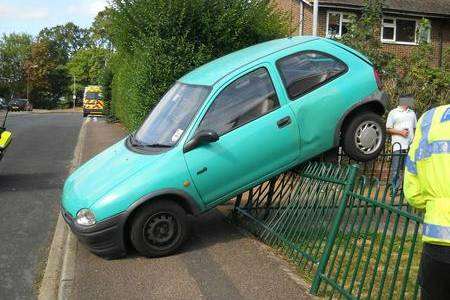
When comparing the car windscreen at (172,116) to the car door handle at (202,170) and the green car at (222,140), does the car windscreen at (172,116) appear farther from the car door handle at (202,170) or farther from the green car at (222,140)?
the car door handle at (202,170)

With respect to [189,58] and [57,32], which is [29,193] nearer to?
[189,58]

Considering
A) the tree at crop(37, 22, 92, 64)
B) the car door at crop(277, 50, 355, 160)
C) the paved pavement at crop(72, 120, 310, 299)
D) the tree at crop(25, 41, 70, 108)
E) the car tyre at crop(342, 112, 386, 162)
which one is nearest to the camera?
the paved pavement at crop(72, 120, 310, 299)

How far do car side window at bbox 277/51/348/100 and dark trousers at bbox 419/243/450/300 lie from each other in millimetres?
3691

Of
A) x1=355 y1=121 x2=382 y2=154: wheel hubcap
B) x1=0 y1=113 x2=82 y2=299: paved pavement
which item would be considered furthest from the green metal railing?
x1=0 y1=113 x2=82 y2=299: paved pavement

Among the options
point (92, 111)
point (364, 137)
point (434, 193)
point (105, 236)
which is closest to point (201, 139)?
point (105, 236)

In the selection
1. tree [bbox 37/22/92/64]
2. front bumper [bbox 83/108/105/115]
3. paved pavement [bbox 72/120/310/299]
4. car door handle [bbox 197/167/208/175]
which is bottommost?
front bumper [bbox 83/108/105/115]

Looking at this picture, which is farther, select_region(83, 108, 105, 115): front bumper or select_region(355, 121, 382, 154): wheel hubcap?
select_region(83, 108, 105, 115): front bumper

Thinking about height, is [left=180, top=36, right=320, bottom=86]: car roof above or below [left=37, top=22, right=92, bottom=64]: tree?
below

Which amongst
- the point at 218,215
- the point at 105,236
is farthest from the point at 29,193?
the point at 105,236

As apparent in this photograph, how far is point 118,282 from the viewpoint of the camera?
209 inches

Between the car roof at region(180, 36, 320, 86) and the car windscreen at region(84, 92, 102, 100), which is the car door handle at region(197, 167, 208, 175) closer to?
the car roof at region(180, 36, 320, 86)

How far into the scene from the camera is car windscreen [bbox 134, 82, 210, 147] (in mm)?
6238

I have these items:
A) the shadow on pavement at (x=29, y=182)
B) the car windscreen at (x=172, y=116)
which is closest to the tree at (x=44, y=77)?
the shadow on pavement at (x=29, y=182)

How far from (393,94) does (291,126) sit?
8.05 metres
